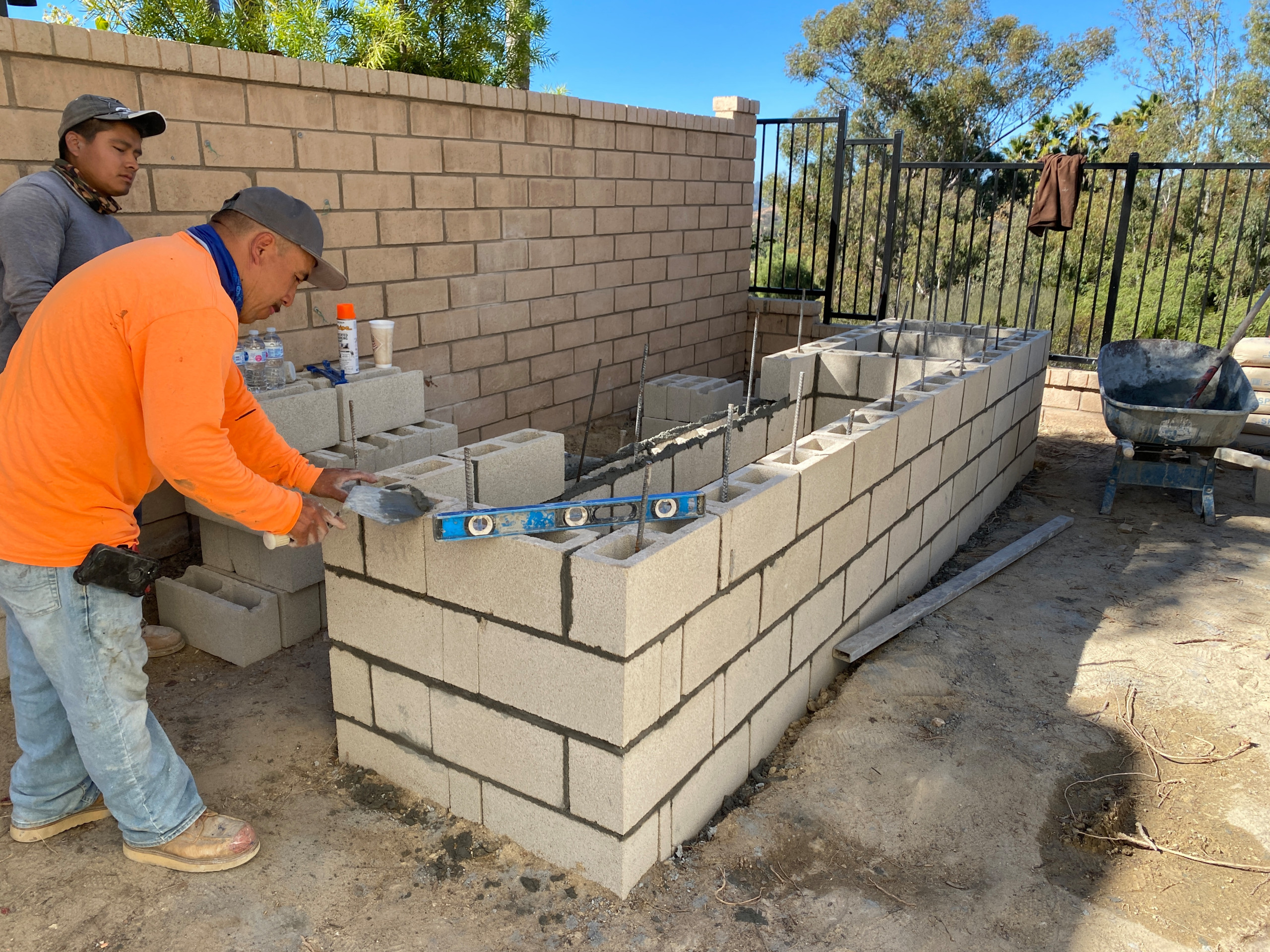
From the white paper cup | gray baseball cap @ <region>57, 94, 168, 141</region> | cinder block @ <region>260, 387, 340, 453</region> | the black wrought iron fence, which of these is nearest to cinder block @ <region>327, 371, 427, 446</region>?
cinder block @ <region>260, 387, 340, 453</region>

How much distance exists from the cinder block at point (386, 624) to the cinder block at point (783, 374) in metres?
3.19

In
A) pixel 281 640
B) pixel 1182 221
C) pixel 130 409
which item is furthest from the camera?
pixel 1182 221

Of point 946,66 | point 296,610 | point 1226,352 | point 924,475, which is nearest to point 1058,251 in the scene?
point 946,66

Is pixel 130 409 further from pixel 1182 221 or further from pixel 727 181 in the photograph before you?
pixel 1182 221

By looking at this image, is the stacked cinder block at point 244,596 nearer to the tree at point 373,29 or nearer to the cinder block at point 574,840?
the cinder block at point 574,840

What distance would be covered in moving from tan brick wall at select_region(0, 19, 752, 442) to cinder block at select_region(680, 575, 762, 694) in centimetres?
345

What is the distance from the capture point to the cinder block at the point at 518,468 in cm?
340

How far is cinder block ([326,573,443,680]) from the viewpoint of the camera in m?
2.86

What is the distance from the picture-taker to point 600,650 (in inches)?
97.5

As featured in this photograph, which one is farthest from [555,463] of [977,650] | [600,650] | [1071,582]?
[1071,582]

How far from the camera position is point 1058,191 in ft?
28.3

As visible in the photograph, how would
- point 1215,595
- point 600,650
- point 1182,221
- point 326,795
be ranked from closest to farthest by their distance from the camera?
point 600,650 < point 326,795 < point 1215,595 < point 1182,221

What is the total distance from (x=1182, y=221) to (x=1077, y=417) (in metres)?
17.5

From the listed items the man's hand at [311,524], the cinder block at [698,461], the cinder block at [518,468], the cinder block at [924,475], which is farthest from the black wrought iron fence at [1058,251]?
the man's hand at [311,524]
